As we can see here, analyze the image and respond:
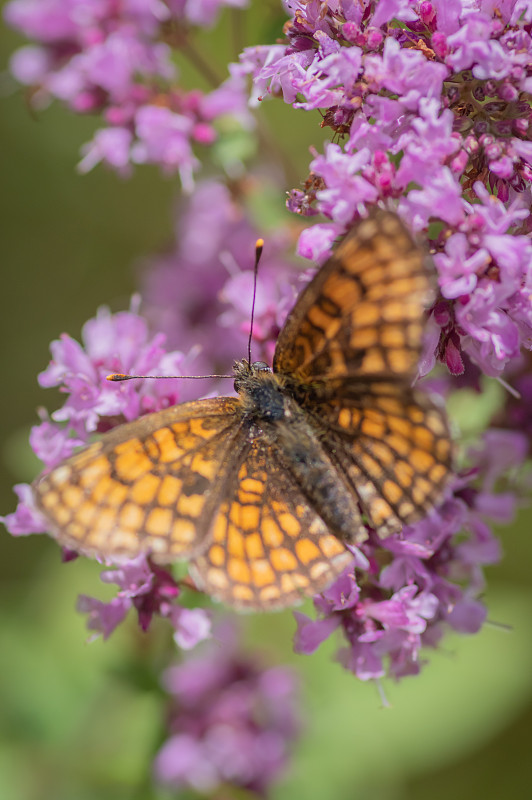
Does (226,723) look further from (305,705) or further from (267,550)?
(267,550)

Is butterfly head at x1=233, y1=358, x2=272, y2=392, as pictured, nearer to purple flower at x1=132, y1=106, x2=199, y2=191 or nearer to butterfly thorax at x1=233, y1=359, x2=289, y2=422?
butterfly thorax at x1=233, y1=359, x2=289, y2=422

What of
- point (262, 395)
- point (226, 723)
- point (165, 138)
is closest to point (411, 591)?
point (262, 395)

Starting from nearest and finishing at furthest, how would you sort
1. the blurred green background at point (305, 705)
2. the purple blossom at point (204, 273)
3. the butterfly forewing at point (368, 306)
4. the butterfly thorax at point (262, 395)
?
the butterfly forewing at point (368, 306) → the butterfly thorax at point (262, 395) → the blurred green background at point (305, 705) → the purple blossom at point (204, 273)

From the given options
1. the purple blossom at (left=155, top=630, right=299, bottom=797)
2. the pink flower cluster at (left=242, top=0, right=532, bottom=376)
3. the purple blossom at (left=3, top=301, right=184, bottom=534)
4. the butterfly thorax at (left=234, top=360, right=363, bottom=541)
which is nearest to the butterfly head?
the butterfly thorax at (left=234, top=360, right=363, bottom=541)

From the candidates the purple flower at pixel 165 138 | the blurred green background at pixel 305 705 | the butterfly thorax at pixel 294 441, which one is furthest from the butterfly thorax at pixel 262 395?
the blurred green background at pixel 305 705

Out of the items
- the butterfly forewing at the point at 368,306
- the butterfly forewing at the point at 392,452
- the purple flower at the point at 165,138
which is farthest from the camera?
the purple flower at the point at 165,138

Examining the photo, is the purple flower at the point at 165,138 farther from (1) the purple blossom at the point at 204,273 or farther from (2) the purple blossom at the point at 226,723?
(2) the purple blossom at the point at 226,723

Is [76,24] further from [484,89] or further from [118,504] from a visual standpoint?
[118,504]
